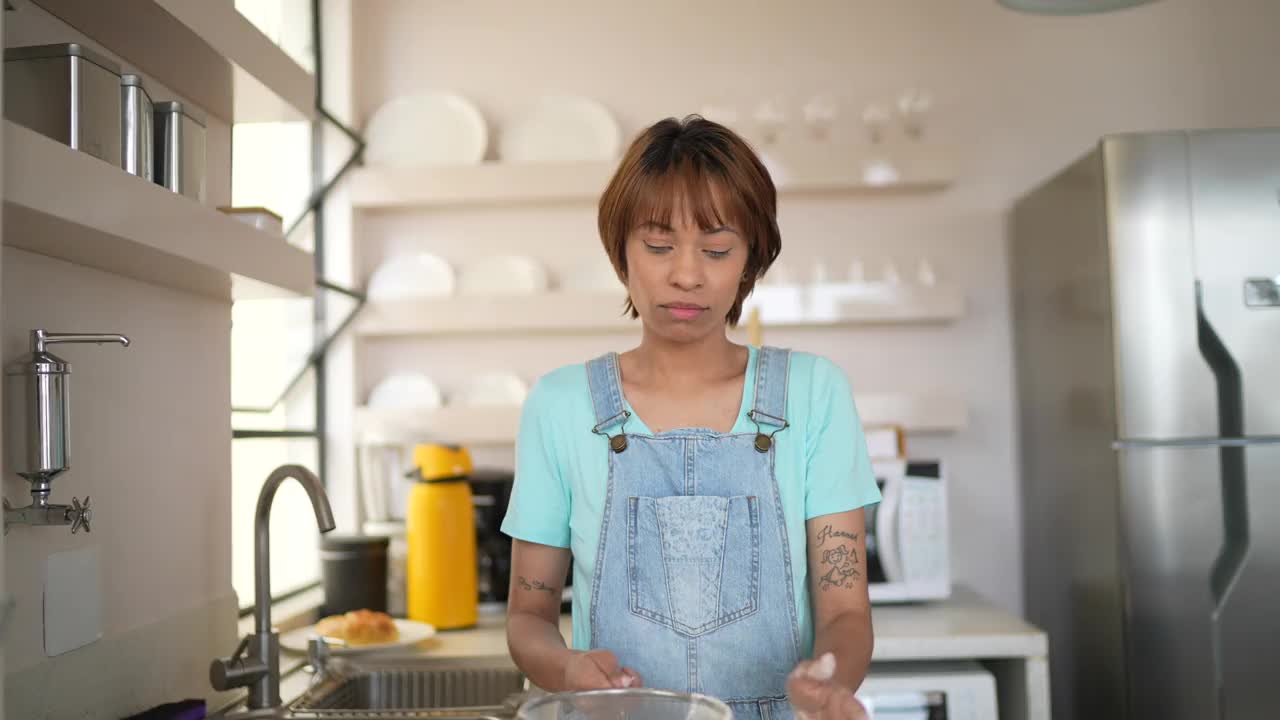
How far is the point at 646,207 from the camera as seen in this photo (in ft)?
4.16

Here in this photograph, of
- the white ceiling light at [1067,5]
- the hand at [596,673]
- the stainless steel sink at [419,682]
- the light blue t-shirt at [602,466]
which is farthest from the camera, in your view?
the stainless steel sink at [419,682]

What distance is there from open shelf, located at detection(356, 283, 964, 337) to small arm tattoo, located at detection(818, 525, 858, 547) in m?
1.71

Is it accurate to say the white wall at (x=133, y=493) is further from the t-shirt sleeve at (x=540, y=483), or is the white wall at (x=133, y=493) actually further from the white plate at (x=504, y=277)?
the white plate at (x=504, y=277)

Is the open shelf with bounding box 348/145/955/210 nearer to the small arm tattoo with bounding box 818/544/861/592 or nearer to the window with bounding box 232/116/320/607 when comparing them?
the window with bounding box 232/116/320/607

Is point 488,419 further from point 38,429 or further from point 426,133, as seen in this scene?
point 38,429

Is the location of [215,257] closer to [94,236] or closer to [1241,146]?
[94,236]

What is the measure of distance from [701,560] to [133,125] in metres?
0.88

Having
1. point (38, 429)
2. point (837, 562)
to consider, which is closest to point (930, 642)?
point (837, 562)

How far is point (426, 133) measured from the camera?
123 inches

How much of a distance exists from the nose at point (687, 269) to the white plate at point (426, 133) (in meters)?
1.94

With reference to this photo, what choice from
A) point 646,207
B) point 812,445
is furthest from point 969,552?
point 646,207

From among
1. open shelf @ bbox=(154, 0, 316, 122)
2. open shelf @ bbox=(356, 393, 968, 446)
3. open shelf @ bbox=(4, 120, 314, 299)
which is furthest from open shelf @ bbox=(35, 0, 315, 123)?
open shelf @ bbox=(356, 393, 968, 446)

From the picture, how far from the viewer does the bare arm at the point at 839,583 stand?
4.11 ft

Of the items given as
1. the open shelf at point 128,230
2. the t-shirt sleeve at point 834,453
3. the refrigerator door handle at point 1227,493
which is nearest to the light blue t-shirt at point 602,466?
the t-shirt sleeve at point 834,453
